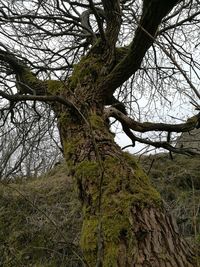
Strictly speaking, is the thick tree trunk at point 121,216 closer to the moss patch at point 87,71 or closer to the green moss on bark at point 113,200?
the green moss on bark at point 113,200

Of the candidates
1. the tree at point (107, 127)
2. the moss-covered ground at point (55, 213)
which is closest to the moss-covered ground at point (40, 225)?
the moss-covered ground at point (55, 213)

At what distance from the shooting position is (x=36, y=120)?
5.05 m

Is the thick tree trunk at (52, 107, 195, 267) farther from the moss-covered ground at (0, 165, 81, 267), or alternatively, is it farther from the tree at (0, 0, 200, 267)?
the moss-covered ground at (0, 165, 81, 267)

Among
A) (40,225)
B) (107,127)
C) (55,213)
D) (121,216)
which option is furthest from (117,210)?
(55,213)

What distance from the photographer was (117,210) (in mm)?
2121

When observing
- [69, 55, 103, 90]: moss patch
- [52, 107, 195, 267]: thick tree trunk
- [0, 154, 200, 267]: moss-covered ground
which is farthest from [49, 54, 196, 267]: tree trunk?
[0, 154, 200, 267]: moss-covered ground

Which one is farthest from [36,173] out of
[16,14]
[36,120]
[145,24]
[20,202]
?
[145,24]

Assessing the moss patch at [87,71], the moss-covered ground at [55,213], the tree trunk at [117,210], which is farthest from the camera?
the moss-covered ground at [55,213]

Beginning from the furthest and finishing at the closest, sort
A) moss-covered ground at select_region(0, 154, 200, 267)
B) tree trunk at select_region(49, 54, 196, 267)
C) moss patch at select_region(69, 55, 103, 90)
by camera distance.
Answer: moss-covered ground at select_region(0, 154, 200, 267) → moss patch at select_region(69, 55, 103, 90) → tree trunk at select_region(49, 54, 196, 267)

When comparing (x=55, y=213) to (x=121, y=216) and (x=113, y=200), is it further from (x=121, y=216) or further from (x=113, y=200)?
(x=121, y=216)

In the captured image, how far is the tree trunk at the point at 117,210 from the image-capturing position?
6.19 feet

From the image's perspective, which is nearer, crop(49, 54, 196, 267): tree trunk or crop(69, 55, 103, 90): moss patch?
crop(49, 54, 196, 267): tree trunk

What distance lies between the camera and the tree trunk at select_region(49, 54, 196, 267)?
6.19ft

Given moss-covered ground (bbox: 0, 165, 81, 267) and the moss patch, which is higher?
the moss patch
